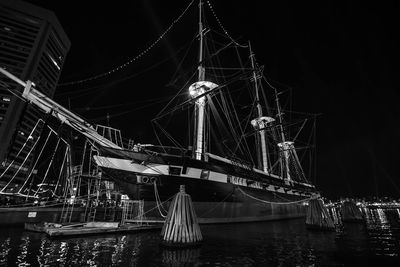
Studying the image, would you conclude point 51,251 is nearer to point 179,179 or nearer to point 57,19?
point 179,179

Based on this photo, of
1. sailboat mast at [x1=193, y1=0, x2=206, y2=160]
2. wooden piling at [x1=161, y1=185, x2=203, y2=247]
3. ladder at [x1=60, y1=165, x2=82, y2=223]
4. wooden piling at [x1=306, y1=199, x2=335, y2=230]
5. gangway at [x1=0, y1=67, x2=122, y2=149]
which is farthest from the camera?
sailboat mast at [x1=193, y1=0, x2=206, y2=160]

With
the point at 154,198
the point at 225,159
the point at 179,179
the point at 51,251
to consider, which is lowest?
the point at 51,251

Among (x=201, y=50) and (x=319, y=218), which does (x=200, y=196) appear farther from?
(x=201, y=50)

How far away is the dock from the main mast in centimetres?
898

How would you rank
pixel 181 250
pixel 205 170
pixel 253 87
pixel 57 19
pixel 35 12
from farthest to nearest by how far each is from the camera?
pixel 57 19 → pixel 35 12 → pixel 253 87 → pixel 205 170 → pixel 181 250

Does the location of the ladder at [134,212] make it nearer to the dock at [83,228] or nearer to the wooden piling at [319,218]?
the dock at [83,228]

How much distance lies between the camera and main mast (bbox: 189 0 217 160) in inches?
874

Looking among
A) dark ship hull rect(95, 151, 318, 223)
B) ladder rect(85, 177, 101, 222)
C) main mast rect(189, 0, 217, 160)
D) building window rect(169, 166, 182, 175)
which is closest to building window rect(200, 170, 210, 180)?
dark ship hull rect(95, 151, 318, 223)

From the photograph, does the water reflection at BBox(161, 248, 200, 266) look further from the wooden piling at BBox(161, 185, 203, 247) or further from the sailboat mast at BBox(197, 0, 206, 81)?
the sailboat mast at BBox(197, 0, 206, 81)

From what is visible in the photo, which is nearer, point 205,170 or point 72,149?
point 72,149

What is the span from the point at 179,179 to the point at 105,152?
5910mm

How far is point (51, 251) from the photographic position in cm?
926

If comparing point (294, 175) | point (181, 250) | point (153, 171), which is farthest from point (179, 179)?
point (294, 175)

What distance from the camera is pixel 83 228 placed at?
532 inches
